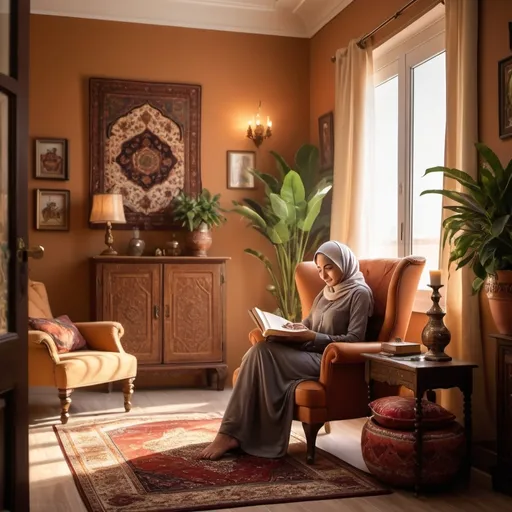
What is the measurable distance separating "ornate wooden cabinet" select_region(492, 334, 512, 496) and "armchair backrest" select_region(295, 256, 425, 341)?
30.8 inches

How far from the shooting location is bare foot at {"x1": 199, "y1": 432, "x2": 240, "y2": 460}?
396 centimetres

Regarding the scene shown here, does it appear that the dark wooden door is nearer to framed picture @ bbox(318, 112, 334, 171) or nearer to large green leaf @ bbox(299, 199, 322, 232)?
large green leaf @ bbox(299, 199, 322, 232)

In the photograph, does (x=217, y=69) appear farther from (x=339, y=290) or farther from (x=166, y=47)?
(x=339, y=290)

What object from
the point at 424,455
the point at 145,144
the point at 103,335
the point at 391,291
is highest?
the point at 145,144

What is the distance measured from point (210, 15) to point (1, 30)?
4210 millimetres

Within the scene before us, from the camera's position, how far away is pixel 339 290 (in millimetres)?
4305

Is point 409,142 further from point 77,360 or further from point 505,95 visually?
point 77,360

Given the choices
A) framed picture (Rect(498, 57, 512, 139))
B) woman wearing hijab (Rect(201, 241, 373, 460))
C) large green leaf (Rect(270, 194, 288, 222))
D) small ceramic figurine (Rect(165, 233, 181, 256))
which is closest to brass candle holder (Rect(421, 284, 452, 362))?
woman wearing hijab (Rect(201, 241, 373, 460))

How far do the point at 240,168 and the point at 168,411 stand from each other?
2235 mm

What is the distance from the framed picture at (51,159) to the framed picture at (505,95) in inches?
142

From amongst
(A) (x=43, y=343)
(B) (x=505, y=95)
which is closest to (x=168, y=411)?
(A) (x=43, y=343)

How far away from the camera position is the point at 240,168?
6586 millimetres

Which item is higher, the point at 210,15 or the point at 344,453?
the point at 210,15

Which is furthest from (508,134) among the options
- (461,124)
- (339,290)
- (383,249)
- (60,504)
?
(60,504)
